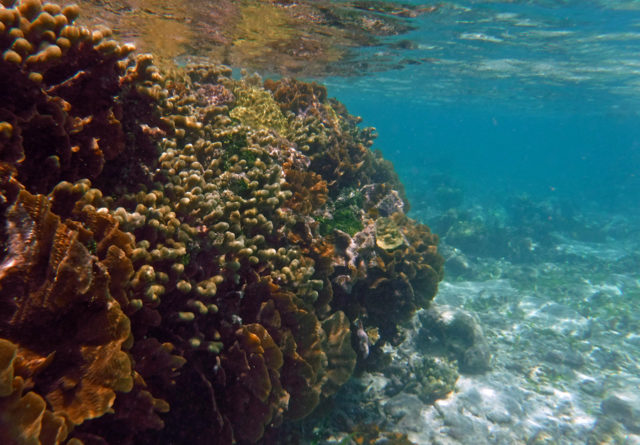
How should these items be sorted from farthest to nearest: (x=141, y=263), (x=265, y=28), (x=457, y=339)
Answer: (x=265, y=28) < (x=457, y=339) < (x=141, y=263)

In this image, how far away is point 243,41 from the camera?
16688 millimetres

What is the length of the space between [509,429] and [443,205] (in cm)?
2323

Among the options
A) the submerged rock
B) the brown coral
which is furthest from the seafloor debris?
the brown coral

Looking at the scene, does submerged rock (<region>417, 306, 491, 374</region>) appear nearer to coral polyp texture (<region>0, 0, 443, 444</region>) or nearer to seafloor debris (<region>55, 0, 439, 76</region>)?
coral polyp texture (<region>0, 0, 443, 444</region>)

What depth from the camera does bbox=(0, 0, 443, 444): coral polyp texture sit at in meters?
1.99

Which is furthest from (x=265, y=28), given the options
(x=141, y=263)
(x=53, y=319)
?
(x=53, y=319)

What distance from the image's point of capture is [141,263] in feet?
9.40

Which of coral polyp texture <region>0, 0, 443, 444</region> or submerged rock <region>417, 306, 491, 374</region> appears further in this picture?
submerged rock <region>417, 306, 491, 374</region>

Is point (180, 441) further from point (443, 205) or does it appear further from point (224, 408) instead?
point (443, 205)

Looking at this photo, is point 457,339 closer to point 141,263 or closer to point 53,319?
point 141,263

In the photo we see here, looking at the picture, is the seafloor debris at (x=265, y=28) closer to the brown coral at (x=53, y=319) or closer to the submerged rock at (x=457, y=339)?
the submerged rock at (x=457, y=339)

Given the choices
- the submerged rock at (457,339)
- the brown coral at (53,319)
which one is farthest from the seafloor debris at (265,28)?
the brown coral at (53,319)

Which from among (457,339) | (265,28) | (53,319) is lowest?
(457,339)

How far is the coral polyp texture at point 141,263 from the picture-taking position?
6.53 feet
